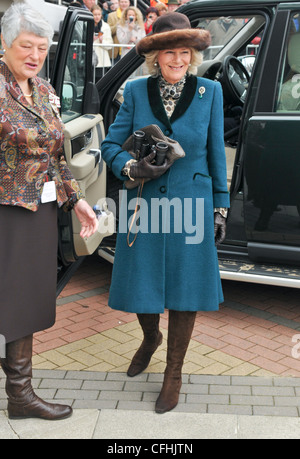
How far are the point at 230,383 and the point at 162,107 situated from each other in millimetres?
1505

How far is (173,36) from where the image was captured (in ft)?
10.1

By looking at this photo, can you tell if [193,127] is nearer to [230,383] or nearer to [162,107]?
[162,107]

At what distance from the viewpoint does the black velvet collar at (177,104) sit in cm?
327

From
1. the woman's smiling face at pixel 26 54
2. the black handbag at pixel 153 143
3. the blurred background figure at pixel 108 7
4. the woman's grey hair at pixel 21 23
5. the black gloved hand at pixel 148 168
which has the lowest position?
the black gloved hand at pixel 148 168

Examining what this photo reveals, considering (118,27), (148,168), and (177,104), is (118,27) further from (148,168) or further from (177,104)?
(148,168)

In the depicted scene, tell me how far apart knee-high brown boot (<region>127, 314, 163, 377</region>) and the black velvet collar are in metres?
1.07

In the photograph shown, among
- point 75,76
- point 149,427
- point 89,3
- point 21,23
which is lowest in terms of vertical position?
point 149,427

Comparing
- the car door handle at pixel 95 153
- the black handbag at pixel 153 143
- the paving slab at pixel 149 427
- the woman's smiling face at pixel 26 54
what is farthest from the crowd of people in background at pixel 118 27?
the paving slab at pixel 149 427

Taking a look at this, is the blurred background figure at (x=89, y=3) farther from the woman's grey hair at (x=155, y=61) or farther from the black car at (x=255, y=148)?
the woman's grey hair at (x=155, y=61)

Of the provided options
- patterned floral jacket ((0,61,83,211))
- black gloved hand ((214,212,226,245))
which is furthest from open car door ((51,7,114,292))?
black gloved hand ((214,212,226,245))

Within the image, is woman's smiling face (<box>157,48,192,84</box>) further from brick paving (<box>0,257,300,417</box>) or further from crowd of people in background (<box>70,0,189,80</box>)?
crowd of people in background (<box>70,0,189,80</box>)

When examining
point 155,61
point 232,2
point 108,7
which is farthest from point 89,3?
Answer: point 155,61

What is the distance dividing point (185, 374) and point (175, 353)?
40 centimetres

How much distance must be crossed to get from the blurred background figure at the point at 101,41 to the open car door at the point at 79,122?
2.17 metres
